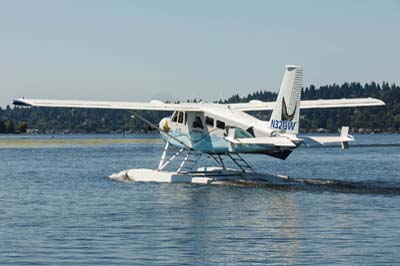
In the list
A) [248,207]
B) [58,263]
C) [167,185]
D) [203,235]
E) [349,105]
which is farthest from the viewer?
[349,105]

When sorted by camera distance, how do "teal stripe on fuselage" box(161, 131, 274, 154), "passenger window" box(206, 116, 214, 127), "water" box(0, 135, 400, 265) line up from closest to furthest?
"water" box(0, 135, 400, 265) → "teal stripe on fuselage" box(161, 131, 274, 154) → "passenger window" box(206, 116, 214, 127)

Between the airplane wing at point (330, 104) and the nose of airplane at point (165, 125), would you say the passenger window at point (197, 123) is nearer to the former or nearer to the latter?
the nose of airplane at point (165, 125)

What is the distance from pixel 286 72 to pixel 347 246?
11794mm

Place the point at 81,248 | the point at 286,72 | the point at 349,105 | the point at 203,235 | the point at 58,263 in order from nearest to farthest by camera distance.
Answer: the point at 58,263
the point at 81,248
the point at 203,235
the point at 286,72
the point at 349,105

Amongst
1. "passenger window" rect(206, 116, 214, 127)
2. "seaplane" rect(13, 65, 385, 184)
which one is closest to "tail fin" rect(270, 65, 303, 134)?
"seaplane" rect(13, 65, 385, 184)

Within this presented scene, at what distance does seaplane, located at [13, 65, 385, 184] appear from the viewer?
88.3ft

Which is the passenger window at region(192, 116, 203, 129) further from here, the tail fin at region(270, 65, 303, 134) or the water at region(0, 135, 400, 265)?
the tail fin at region(270, 65, 303, 134)

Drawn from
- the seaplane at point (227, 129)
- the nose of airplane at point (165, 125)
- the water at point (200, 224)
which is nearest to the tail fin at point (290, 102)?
the seaplane at point (227, 129)

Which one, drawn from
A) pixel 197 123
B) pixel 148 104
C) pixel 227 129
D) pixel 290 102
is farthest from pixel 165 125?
pixel 290 102

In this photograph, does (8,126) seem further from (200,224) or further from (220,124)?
(200,224)

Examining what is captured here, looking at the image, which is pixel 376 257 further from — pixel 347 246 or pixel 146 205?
pixel 146 205

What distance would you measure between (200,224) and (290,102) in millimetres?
8888

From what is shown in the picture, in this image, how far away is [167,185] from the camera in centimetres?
2922

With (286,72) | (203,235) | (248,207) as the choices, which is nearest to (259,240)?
(203,235)
